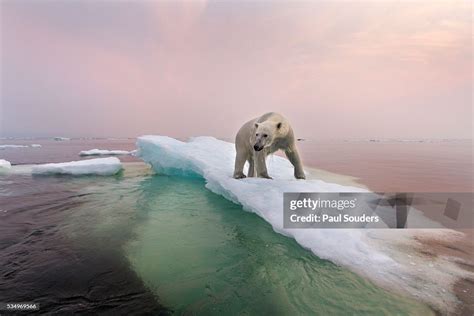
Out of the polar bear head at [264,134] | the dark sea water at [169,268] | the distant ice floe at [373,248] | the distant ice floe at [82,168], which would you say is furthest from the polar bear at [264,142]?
the distant ice floe at [82,168]

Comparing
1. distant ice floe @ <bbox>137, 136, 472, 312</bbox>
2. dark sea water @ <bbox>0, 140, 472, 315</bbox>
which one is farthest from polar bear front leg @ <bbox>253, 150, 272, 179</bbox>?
dark sea water @ <bbox>0, 140, 472, 315</bbox>

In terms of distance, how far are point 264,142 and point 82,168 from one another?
34.1 ft

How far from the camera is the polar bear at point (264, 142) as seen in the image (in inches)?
199

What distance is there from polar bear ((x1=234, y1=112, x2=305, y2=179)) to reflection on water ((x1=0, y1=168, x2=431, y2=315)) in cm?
145

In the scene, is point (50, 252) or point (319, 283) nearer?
point (319, 283)

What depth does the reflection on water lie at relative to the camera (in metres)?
2.36

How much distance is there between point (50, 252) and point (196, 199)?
12.6 ft

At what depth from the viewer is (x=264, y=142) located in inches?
198

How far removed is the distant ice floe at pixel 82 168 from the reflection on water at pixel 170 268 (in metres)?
6.43

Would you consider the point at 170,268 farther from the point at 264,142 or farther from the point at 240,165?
the point at 240,165

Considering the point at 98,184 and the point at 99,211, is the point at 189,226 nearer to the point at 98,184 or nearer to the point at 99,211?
the point at 99,211

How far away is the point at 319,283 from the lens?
270cm

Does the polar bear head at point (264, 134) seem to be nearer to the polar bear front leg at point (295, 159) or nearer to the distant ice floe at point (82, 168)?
the polar bear front leg at point (295, 159)

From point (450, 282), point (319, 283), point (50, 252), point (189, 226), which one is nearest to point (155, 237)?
point (189, 226)
